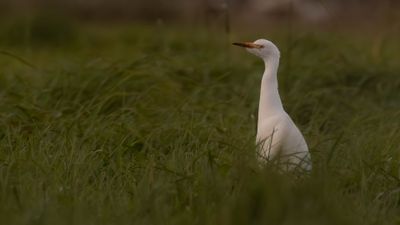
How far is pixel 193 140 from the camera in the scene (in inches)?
209

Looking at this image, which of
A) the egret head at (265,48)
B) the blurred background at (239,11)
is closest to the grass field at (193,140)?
the egret head at (265,48)

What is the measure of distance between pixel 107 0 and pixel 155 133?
9.25 m

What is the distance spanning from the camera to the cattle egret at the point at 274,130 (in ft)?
15.4

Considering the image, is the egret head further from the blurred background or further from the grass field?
the blurred background

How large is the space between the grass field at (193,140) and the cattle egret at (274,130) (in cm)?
9

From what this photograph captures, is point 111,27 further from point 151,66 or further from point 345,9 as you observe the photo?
point 151,66

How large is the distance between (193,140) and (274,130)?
62 centimetres

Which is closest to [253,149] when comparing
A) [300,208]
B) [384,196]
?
[384,196]

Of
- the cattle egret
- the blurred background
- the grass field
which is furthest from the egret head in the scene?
the blurred background

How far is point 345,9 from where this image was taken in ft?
48.2

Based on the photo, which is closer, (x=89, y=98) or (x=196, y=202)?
(x=196, y=202)

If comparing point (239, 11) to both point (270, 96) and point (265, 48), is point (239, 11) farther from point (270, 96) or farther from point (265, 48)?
point (270, 96)

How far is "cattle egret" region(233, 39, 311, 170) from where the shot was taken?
15.4 ft

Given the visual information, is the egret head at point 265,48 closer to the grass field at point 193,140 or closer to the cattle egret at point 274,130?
the cattle egret at point 274,130
